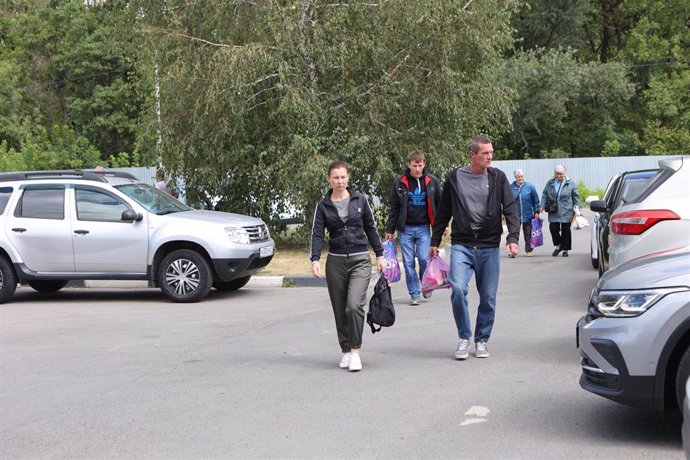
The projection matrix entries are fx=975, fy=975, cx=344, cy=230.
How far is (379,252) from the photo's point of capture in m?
8.83

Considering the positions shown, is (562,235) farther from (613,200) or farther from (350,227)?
(350,227)

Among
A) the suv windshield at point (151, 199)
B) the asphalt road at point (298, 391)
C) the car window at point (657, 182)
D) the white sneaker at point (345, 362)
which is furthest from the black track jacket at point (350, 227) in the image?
the suv windshield at point (151, 199)

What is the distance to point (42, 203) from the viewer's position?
14680 millimetres

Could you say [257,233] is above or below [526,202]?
below

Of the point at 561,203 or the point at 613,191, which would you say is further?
the point at 561,203

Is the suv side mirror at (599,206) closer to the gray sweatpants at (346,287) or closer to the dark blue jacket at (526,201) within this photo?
the gray sweatpants at (346,287)

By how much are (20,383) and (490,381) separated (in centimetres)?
413

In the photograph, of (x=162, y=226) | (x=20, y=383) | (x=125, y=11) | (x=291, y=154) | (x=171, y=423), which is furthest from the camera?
(x=125, y=11)

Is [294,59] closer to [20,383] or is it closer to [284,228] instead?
[284,228]

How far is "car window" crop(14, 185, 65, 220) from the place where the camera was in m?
14.6

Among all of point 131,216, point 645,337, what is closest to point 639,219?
point 645,337

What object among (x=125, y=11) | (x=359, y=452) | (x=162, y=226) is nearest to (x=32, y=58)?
(x=125, y=11)

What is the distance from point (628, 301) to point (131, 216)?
9.58m

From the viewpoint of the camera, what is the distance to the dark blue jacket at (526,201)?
62.6 feet
